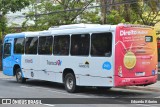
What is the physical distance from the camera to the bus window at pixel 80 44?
15.5 metres

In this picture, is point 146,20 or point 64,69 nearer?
point 64,69

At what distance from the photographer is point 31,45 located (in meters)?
19.4

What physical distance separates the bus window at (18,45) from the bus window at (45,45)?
2.01 meters

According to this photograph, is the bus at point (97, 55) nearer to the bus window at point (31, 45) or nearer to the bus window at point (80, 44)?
the bus window at point (80, 44)

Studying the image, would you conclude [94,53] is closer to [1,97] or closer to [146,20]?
[1,97]

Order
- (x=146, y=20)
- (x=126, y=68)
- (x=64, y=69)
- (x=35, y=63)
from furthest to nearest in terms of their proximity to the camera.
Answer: (x=146, y=20) → (x=35, y=63) → (x=64, y=69) → (x=126, y=68)

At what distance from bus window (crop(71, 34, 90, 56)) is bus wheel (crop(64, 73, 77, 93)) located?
1040 mm

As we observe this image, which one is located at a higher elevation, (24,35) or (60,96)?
(24,35)

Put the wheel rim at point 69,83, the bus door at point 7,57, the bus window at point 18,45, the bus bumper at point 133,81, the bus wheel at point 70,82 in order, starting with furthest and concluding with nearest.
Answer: the bus door at point 7,57 < the bus window at point 18,45 < the wheel rim at point 69,83 < the bus wheel at point 70,82 < the bus bumper at point 133,81

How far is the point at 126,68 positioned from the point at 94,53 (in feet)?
5.22

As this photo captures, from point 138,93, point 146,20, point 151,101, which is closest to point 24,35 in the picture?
point 138,93

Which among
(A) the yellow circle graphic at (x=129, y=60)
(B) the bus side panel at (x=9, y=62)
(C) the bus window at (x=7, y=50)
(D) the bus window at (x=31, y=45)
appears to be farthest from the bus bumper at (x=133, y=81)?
(C) the bus window at (x=7, y=50)

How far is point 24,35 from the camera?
20156mm

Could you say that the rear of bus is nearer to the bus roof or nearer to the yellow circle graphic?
the yellow circle graphic
